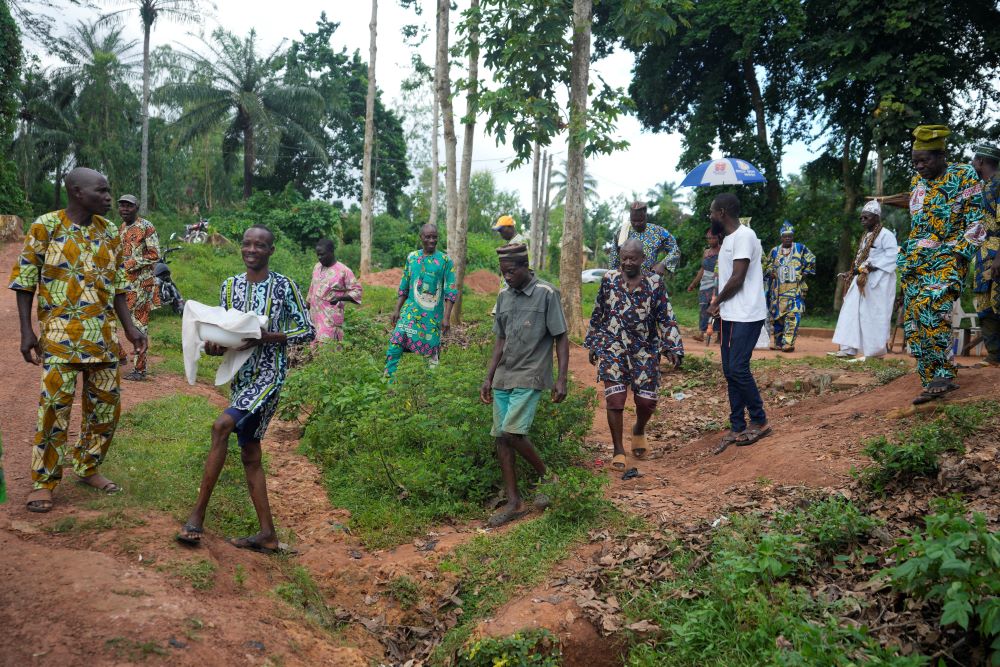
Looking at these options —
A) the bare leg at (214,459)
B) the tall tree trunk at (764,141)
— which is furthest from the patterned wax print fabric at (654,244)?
the tall tree trunk at (764,141)

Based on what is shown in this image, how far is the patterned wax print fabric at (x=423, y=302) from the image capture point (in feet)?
26.7

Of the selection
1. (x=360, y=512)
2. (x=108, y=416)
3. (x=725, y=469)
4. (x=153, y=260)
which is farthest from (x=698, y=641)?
(x=153, y=260)

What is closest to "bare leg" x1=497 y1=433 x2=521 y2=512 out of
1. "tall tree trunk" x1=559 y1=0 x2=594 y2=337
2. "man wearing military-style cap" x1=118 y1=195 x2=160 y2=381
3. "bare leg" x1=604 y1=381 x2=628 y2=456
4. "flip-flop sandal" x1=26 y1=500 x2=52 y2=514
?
"bare leg" x1=604 y1=381 x2=628 y2=456

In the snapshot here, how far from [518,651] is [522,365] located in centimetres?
205

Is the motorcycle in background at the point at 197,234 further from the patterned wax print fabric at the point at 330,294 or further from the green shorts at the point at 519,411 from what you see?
the green shorts at the point at 519,411

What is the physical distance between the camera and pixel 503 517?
5.32 meters

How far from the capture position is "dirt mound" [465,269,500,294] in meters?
26.6

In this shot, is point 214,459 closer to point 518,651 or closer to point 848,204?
point 518,651

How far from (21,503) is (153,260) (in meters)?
4.13

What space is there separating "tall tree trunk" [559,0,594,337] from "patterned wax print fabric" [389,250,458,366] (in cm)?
367

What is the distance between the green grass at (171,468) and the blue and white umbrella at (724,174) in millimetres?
9631

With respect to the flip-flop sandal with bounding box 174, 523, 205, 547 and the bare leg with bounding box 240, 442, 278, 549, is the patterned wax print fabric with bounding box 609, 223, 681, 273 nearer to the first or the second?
the bare leg with bounding box 240, 442, 278, 549

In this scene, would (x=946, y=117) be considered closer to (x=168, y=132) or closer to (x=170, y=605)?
(x=170, y=605)

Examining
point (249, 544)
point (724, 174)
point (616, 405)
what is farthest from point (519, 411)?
point (724, 174)
